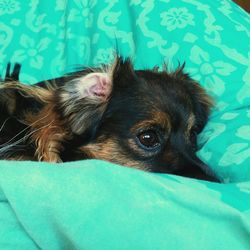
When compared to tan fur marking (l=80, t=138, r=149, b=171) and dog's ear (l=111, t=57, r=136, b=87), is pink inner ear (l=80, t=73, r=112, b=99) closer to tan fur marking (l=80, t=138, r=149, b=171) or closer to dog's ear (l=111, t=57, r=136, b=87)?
dog's ear (l=111, t=57, r=136, b=87)

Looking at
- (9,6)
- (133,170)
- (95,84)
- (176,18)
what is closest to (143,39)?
(176,18)

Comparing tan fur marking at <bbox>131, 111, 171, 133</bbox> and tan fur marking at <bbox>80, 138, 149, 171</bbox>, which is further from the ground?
tan fur marking at <bbox>131, 111, 171, 133</bbox>

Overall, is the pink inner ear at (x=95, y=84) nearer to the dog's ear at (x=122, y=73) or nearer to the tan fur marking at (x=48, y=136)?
the dog's ear at (x=122, y=73)

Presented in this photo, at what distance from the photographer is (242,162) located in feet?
5.33

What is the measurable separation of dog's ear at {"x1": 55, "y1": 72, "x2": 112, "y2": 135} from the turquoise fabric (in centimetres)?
49

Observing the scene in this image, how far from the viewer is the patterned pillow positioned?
2131 millimetres

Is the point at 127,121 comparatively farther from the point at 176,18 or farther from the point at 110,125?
the point at 176,18

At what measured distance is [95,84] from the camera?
1.69 meters

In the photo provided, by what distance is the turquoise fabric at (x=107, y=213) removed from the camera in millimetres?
1144

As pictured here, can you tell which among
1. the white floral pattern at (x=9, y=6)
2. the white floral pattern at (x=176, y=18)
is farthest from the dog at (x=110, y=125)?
the white floral pattern at (x=9, y=6)

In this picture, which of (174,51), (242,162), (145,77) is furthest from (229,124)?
(174,51)

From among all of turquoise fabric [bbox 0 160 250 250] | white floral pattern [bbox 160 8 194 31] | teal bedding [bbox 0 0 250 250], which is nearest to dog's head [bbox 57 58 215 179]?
teal bedding [bbox 0 0 250 250]

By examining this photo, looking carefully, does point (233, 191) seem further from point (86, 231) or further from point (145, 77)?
point (145, 77)

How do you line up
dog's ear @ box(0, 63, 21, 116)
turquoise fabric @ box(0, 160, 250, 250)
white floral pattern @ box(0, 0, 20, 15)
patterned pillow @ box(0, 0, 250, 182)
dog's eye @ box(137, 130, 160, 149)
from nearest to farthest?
turquoise fabric @ box(0, 160, 250, 250) → dog's eye @ box(137, 130, 160, 149) → dog's ear @ box(0, 63, 21, 116) → patterned pillow @ box(0, 0, 250, 182) → white floral pattern @ box(0, 0, 20, 15)
